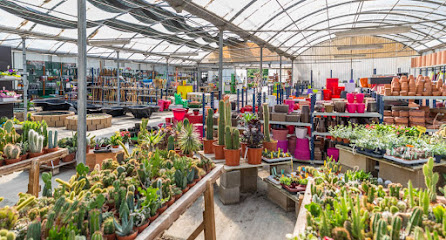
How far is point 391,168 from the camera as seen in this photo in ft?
11.9

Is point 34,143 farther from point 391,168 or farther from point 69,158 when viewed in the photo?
point 391,168

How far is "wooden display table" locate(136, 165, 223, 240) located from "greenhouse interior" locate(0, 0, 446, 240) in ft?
0.04

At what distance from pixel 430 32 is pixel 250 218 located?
666 inches

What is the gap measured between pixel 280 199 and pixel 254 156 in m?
0.65

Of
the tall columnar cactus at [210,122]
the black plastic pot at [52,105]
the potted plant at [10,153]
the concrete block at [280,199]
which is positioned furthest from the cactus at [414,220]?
the black plastic pot at [52,105]

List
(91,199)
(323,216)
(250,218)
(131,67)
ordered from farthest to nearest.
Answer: (131,67), (250,218), (91,199), (323,216)

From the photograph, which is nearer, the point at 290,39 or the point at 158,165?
the point at 158,165

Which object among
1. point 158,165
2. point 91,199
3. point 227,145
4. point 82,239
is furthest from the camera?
point 227,145

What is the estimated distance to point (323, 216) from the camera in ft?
5.62

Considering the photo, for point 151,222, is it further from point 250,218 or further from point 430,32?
point 430,32

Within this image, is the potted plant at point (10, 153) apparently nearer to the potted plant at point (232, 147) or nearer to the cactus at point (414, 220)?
the potted plant at point (232, 147)

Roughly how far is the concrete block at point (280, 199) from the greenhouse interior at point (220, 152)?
0.02m

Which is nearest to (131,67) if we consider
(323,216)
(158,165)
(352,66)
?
(352,66)

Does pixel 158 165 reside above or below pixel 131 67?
below
